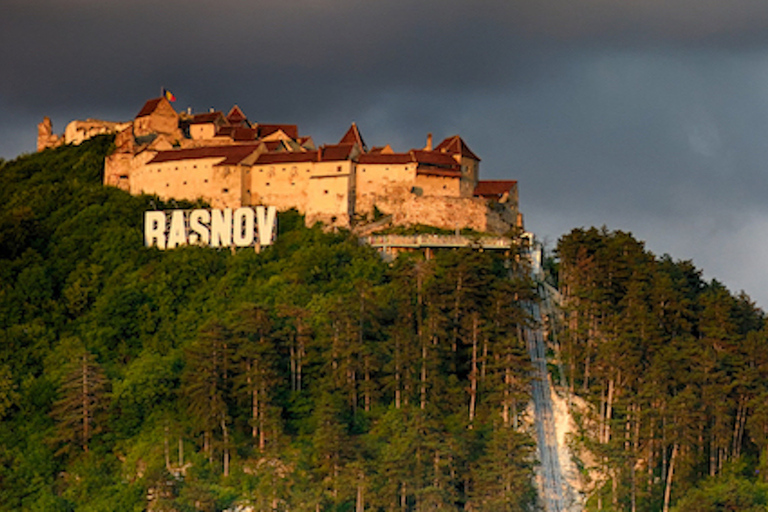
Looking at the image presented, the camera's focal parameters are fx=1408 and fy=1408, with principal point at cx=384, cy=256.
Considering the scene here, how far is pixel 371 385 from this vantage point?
72.4 m

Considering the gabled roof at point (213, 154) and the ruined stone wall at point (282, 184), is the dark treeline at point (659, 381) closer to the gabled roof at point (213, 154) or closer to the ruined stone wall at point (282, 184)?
the ruined stone wall at point (282, 184)

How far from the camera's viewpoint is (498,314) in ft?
249

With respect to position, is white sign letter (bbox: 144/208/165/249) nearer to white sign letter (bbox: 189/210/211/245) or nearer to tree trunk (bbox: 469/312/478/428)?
white sign letter (bbox: 189/210/211/245)

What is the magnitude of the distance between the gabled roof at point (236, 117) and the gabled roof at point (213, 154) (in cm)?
1176

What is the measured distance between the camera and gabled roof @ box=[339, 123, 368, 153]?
9550 cm

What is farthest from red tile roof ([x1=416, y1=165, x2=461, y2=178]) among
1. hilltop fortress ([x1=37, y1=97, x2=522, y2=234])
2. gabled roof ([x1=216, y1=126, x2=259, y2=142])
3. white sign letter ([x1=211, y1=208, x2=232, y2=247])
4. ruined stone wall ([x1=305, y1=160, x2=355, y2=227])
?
gabled roof ([x1=216, y1=126, x2=259, y2=142])

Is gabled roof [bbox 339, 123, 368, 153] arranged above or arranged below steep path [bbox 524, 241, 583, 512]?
above

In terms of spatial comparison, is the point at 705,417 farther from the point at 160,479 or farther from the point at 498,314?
the point at 160,479

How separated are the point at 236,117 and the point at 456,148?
23.0m

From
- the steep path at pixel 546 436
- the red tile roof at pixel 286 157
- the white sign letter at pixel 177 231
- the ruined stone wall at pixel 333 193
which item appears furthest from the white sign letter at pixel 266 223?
the steep path at pixel 546 436

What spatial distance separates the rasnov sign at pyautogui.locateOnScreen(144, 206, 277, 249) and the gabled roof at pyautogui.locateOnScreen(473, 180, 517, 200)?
14304 mm

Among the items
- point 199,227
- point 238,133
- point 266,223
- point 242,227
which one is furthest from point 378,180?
point 238,133

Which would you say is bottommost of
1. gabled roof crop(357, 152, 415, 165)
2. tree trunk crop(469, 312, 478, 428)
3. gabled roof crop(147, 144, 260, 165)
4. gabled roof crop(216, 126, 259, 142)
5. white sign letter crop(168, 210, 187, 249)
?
tree trunk crop(469, 312, 478, 428)

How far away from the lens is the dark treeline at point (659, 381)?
70.1m
